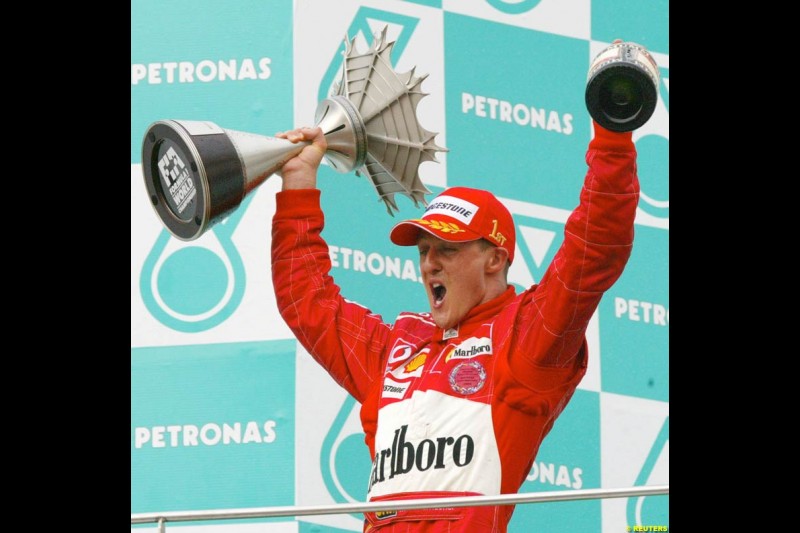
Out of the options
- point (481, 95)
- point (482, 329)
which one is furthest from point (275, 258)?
point (481, 95)

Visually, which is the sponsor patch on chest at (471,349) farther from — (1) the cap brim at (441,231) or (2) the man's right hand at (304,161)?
(2) the man's right hand at (304,161)

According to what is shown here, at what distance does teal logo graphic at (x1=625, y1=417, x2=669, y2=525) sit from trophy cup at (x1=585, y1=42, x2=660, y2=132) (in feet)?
6.54

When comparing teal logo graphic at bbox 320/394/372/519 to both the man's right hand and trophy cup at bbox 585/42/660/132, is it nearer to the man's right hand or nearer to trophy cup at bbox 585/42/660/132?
the man's right hand

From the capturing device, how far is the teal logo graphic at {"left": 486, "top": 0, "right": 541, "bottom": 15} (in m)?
5.45

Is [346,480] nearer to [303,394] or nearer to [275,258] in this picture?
[303,394]

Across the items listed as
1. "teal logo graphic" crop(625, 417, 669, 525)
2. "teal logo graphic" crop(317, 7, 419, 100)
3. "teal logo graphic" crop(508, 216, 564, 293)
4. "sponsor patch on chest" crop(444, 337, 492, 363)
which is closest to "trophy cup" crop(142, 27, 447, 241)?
"sponsor patch on chest" crop(444, 337, 492, 363)

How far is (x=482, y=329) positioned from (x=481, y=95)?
5.34ft

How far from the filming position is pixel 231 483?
199 inches

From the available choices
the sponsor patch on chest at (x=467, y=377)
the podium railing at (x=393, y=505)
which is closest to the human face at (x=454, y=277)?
the sponsor patch on chest at (x=467, y=377)

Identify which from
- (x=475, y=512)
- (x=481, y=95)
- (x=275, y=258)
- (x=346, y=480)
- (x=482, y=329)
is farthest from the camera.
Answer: (x=481, y=95)

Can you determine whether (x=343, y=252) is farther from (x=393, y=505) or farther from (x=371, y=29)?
(x=393, y=505)

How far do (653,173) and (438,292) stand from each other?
1593mm

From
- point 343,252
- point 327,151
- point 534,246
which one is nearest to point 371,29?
point 343,252

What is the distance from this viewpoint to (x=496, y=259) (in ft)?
13.4
